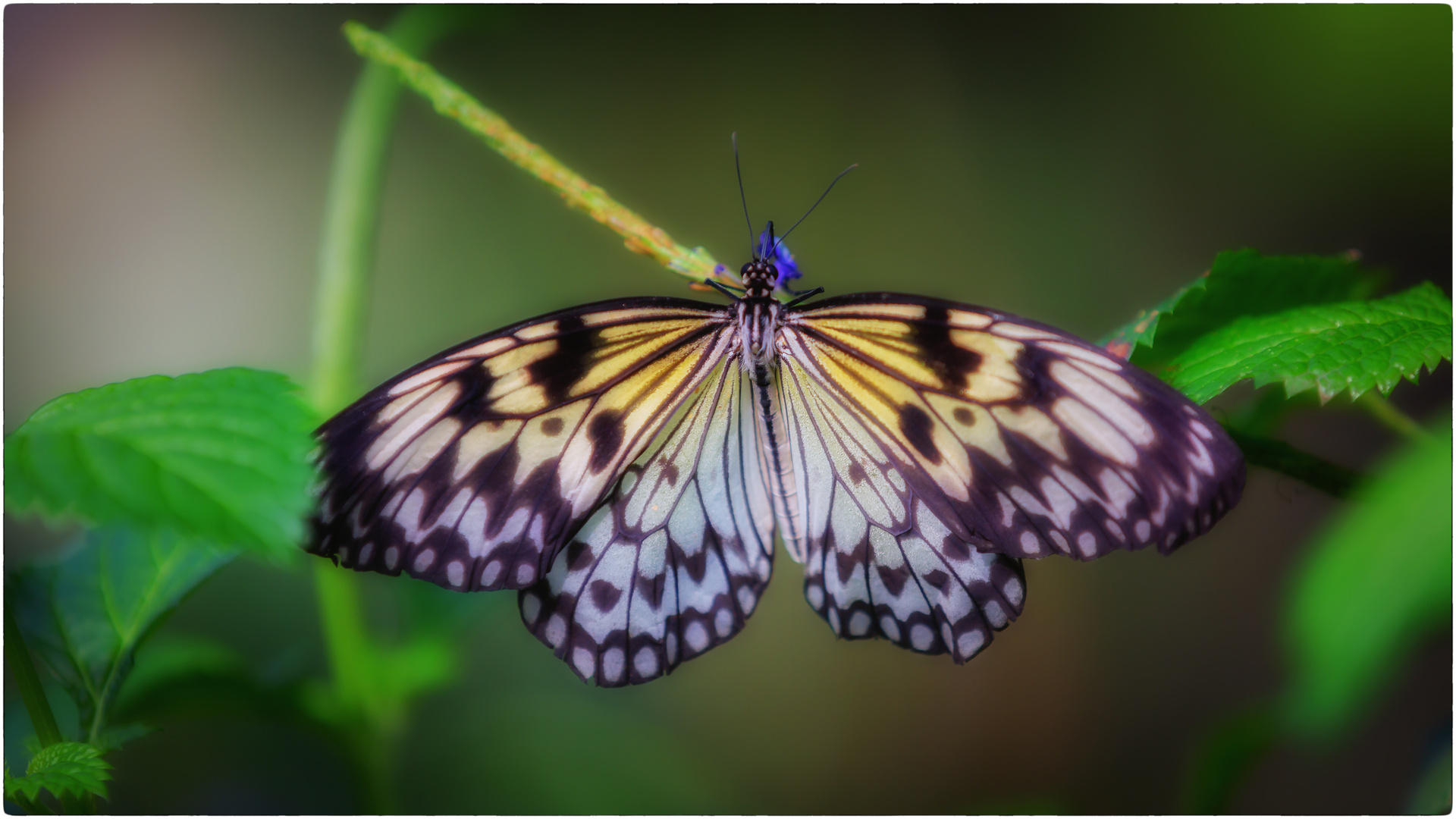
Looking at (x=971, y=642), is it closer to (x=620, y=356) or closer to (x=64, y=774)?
(x=620, y=356)

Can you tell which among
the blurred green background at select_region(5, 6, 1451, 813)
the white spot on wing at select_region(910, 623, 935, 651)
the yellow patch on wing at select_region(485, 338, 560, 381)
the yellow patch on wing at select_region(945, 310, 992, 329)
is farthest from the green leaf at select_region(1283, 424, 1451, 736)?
the blurred green background at select_region(5, 6, 1451, 813)

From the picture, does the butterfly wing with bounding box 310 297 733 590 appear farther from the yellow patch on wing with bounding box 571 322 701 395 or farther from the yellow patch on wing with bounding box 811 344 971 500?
the yellow patch on wing with bounding box 811 344 971 500

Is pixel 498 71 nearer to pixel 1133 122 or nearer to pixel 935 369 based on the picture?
pixel 1133 122

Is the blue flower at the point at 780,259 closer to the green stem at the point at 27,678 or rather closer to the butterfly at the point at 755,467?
the butterfly at the point at 755,467

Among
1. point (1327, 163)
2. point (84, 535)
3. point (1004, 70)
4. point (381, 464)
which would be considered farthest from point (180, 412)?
point (1327, 163)

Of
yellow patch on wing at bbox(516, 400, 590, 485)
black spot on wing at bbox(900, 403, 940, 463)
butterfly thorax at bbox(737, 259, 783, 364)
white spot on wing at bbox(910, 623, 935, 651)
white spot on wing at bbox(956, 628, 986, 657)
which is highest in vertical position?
butterfly thorax at bbox(737, 259, 783, 364)
